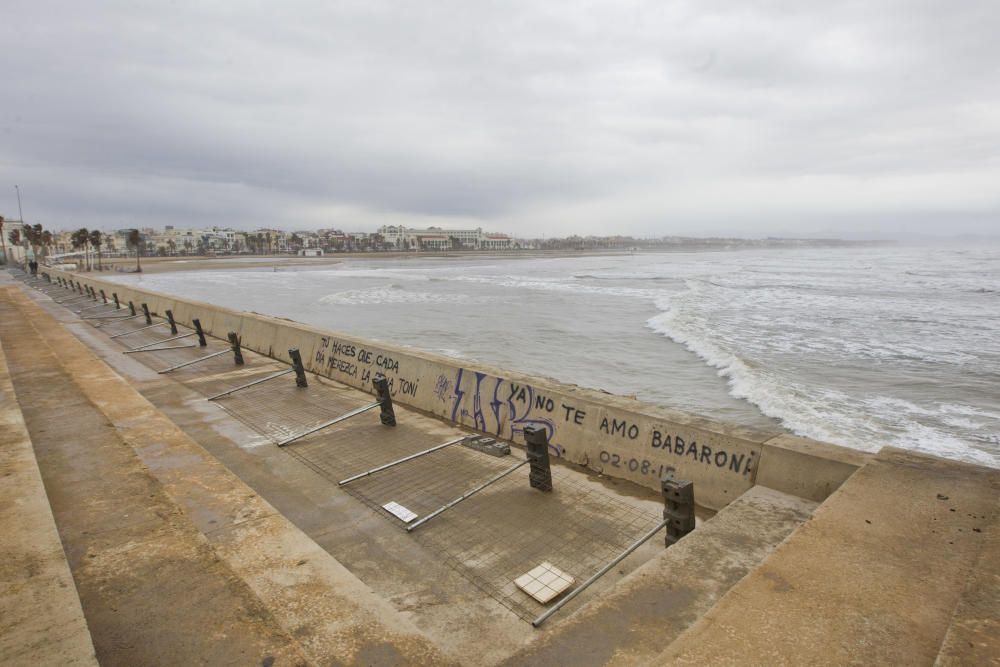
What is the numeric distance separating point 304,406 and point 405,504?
4613 millimetres

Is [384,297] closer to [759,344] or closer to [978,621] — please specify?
[759,344]

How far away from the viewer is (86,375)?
10188 millimetres

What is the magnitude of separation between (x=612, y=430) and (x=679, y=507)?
1866 millimetres

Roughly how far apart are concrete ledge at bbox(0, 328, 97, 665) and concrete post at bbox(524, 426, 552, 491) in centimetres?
411

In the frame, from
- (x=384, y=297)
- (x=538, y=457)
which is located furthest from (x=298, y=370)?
(x=384, y=297)

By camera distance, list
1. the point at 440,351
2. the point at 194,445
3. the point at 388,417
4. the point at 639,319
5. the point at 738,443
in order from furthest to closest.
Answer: the point at 639,319 → the point at 440,351 → the point at 388,417 → the point at 194,445 → the point at 738,443

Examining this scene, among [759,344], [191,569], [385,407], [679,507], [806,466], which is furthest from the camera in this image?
[759,344]

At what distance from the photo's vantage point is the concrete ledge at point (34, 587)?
281 cm

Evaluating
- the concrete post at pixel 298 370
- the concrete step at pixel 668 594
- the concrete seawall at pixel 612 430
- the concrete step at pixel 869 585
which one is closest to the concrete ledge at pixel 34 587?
the concrete step at pixel 668 594

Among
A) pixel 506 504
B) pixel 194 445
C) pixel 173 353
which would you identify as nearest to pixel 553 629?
pixel 506 504

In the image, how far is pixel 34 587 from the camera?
3.32 metres

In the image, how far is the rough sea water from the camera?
1216cm

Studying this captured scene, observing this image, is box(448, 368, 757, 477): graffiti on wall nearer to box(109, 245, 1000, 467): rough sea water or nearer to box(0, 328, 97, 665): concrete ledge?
box(0, 328, 97, 665): concrete ledge

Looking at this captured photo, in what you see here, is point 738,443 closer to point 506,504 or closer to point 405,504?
point 506,504
